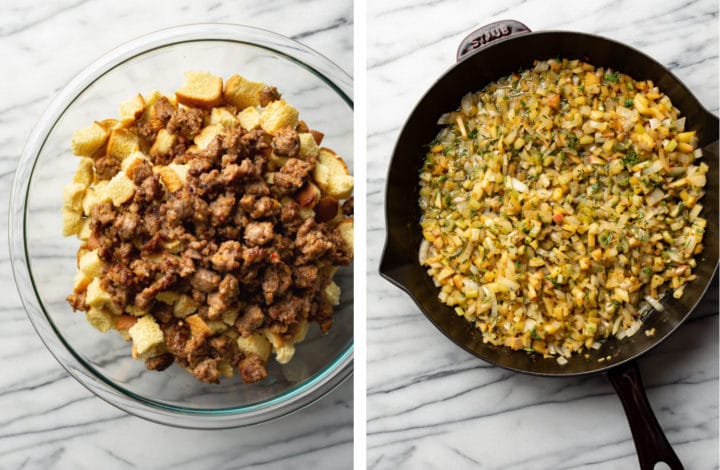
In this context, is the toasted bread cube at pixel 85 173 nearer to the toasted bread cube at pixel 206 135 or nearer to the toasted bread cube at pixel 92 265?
the toasted bread cube at pixel 92 265

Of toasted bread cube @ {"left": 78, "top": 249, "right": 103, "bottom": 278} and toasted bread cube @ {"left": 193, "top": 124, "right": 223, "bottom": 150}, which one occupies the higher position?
toasted bread cube @ {"left": 193, "top": 124, "right": 223, "bottom": 150}

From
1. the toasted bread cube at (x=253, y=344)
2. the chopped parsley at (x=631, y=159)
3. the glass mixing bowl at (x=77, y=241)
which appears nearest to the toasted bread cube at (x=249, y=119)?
the glass mixing bowl at (x=77, y=241)

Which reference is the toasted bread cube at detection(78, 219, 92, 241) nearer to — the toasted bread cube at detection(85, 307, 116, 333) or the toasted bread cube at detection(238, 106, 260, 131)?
the toasted bread cube at detection(85, 307, 116, 333)

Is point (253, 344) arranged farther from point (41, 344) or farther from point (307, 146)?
point (41, 344)

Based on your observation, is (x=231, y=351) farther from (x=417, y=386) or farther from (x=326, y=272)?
(x=417, y=386)

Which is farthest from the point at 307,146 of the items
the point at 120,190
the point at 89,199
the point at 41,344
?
the point at 41,344

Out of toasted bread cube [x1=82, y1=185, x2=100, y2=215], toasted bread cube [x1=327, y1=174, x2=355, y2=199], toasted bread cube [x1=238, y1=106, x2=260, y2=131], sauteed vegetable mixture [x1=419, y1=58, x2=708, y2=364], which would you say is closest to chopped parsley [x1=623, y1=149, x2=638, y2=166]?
sauteed vegetable mixture [x1=419, y1=58, x2=708, y2=364]
